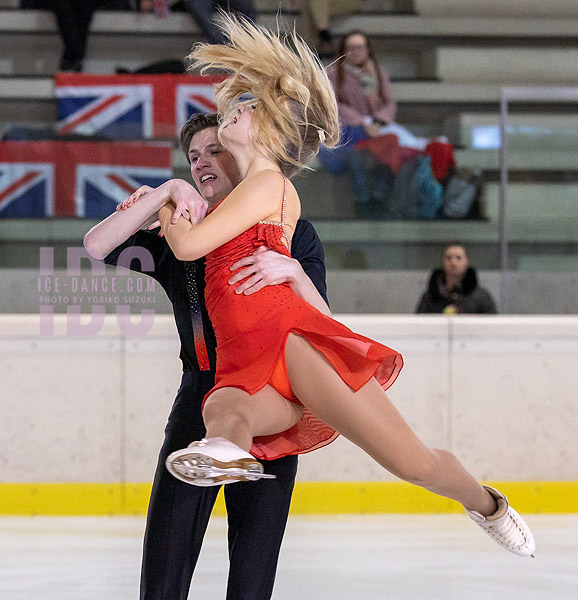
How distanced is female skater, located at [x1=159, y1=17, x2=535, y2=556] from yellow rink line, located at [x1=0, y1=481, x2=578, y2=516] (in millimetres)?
2236

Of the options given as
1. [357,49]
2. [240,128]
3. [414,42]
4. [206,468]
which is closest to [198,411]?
[206,468]

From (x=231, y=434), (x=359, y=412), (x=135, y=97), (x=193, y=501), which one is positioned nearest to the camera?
(x=231, y=434)

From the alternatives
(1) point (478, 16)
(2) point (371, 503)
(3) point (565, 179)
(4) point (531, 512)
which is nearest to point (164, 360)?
(2) point (371, 503)

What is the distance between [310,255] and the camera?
79.7 inches

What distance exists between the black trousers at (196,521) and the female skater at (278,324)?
11 cm

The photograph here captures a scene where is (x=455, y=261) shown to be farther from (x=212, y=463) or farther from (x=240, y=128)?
(x=212, y=463)

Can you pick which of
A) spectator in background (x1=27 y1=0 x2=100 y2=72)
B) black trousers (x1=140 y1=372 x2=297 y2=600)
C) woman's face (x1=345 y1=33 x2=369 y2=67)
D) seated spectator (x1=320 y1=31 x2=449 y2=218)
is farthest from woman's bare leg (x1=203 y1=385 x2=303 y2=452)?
spectator in background (x1=27 y1=0 x2=100 y2=72)

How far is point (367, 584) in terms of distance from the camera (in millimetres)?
3035

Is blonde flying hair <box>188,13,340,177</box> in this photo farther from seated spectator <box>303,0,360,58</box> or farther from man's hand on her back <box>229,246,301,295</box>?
seated spectator <box>303,0,360,58</box>

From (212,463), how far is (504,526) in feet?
2.73

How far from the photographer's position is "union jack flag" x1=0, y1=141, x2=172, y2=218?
14.2ft

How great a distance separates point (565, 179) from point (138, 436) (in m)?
2.36

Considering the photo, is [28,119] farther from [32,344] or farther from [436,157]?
[436,157]

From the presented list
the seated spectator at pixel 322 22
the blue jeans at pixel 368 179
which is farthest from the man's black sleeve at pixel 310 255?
the seated spectator at pixel 322 22
